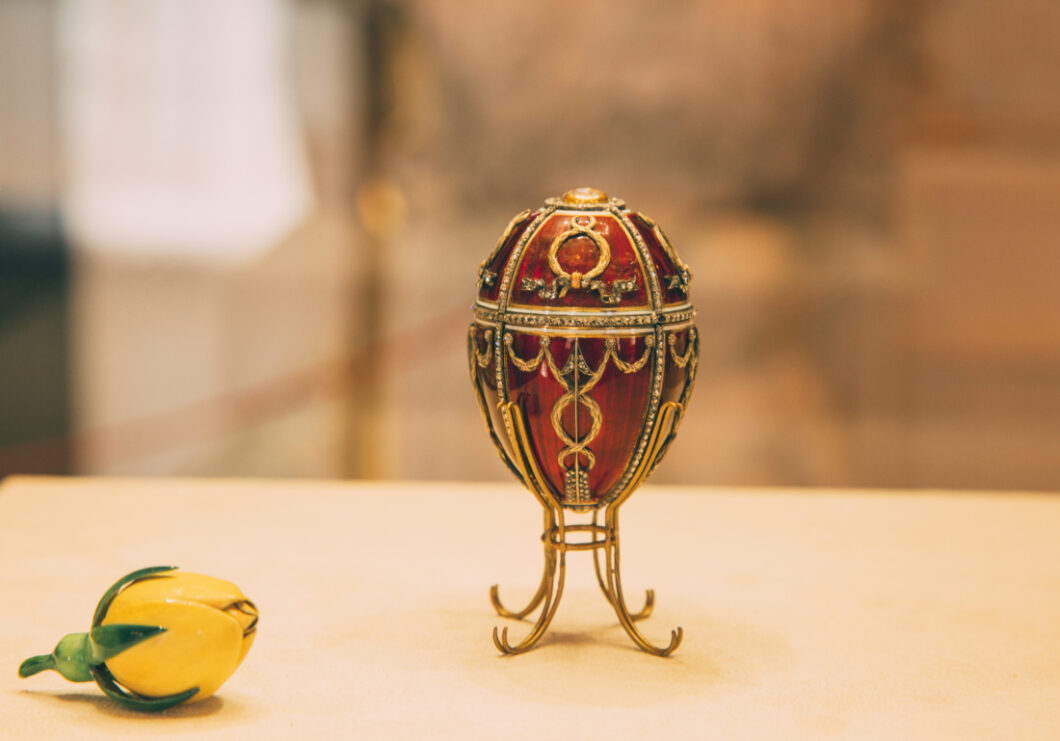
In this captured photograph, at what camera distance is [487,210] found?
4.04 meters

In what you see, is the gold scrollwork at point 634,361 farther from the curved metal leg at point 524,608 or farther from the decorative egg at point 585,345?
the curved metal leg at point 524,608

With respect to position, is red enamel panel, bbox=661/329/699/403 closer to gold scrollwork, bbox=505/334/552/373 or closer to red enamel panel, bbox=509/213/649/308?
red enamel panel, bbox=509/213/649/308

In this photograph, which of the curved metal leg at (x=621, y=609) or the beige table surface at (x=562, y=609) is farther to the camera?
the curved metal leg at (x=621, y=609)

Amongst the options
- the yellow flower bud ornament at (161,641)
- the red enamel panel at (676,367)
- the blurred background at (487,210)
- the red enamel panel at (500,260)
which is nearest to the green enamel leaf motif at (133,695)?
the yellow flower bud ornament at (161,641)

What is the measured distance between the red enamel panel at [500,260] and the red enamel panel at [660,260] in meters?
0.19

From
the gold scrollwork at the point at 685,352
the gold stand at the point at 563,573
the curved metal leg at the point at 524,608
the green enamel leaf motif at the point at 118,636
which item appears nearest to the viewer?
the green enamel leaf motif at the point at 118,636

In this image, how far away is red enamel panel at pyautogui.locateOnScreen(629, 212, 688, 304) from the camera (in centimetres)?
223

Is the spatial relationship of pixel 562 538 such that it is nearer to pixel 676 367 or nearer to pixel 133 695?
pixel 676 367

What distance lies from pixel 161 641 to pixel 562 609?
90 centimetres

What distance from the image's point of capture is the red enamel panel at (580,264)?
2182mm

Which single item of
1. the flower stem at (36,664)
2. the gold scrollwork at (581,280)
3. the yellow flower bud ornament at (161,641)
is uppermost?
the gold scrollwork at (581,280)

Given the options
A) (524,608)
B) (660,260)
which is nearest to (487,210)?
(524,608)

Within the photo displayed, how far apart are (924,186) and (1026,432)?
0.87 m

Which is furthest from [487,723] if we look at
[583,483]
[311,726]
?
[583,483]
